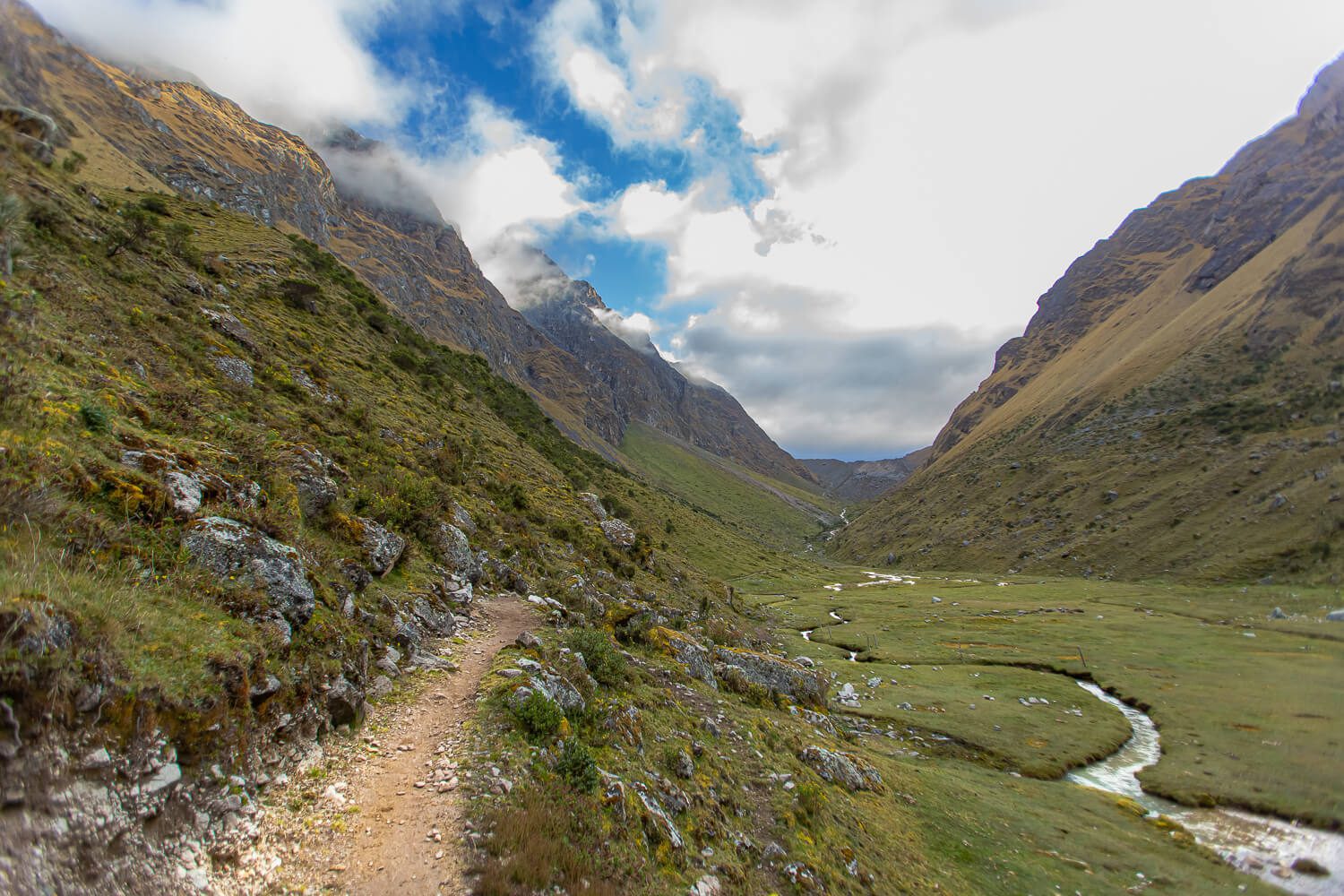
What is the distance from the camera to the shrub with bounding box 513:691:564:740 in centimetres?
1237

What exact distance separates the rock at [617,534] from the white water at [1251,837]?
33.5 metres

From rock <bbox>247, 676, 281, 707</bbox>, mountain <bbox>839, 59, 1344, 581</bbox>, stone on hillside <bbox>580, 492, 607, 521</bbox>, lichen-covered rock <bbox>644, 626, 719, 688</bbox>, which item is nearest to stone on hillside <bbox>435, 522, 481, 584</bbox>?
lichen-covered rock <bbox>644, 626, 719, 688</bbox>

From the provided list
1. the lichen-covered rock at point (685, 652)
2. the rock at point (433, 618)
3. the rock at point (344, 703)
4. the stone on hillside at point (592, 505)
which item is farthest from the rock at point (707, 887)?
the stone on hillside at point (592, 505)

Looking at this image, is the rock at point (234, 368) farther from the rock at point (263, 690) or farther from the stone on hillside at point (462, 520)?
the rock at point (263, 690)

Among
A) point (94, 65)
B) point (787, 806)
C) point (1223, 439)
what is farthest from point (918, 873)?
point (94, 65)

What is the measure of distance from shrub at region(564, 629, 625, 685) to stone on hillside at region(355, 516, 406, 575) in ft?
21.6

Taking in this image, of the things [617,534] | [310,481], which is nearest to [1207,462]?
[617,534]

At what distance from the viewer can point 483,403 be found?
6562 cm

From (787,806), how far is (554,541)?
21.2m

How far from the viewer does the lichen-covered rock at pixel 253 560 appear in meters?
10.4

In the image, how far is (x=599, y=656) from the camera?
17.8m

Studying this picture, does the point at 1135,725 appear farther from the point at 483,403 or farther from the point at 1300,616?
the point at 483,403

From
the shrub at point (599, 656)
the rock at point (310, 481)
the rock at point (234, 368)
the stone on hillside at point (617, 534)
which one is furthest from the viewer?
the stone on hillside at point (617, 534)

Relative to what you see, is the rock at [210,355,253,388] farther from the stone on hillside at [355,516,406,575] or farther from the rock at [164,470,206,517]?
the rock at [164,470,206,517]
